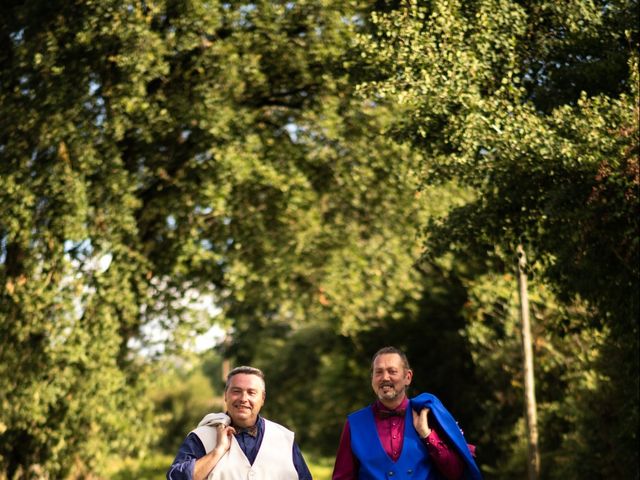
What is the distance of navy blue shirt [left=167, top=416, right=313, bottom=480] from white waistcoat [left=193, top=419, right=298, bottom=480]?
0.09 ft

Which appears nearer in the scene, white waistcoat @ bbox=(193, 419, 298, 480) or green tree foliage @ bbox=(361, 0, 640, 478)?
white waistcoat @ bbox=(193, 419, 298, 480)

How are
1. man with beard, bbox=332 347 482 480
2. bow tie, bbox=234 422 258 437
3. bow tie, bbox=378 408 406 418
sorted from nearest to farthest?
1. bow tie, bbox=234 422 258 437
2. man with beard, bbox=332 347 482 480
3. bow tie, bbox=378 408 406 418

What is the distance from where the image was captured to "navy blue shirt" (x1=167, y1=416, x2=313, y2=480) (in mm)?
5523

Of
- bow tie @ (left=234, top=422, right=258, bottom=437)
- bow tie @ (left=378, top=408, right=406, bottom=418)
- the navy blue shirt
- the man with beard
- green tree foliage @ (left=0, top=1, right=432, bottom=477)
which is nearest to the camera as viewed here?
the navy blue shirt

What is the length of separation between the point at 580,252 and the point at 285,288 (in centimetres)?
946

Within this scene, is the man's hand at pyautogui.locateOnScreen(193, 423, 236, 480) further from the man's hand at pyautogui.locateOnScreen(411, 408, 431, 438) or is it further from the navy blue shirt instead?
the man's hand at pyautogui.locateOnScreen(411, 408, 431, 438)

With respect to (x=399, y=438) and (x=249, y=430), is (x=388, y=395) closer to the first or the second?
(x=399, y=438)

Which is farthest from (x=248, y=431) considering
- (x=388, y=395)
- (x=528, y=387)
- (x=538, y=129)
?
(x=528, y=387)

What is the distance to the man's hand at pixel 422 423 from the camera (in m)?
5.92

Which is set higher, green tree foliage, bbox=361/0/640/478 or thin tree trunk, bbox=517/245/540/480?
green tree foliage, bbox=361/0/640/478

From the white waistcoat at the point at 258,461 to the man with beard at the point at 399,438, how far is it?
0.48 meters

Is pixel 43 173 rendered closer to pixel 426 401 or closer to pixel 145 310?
pixel 145 310

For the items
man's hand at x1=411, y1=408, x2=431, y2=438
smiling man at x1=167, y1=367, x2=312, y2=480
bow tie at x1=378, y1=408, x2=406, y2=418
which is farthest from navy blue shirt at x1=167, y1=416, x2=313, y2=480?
man's hand at x1=411, y1=408, x2=431, y2=438

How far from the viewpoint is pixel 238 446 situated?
568cm
